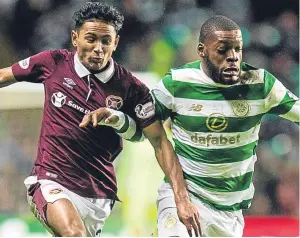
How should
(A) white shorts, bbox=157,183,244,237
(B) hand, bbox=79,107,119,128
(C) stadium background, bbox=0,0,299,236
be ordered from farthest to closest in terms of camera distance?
(C) stadium background, bbox=0,0,299,236
(A) white shorts, bbox=157,183,244,237
(B) hand, bbox=79,107,119,128

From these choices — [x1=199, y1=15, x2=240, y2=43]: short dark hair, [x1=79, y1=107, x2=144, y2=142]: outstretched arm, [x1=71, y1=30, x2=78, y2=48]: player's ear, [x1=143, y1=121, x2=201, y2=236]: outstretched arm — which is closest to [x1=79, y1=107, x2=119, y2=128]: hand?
[x1=79, y1=107, x2=144, y2=142]: outstretched arm

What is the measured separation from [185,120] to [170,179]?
0.17 meters

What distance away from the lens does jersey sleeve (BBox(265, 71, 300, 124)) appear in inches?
79.2

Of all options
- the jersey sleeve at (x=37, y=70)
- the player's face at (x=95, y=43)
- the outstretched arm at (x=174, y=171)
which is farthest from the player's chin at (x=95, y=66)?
the outstretched arm at (x=174, y=171)

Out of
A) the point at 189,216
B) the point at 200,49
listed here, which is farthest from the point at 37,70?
the point at 189,216

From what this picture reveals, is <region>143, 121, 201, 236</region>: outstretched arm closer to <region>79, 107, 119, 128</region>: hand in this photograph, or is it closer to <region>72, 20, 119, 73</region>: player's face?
<region>79, 107, 119, 128</region>: hand

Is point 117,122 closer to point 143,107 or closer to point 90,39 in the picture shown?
point 143,107

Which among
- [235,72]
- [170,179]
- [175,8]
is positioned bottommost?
[170,179]

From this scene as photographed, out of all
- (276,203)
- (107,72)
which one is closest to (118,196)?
(107,72)

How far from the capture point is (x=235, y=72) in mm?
1982

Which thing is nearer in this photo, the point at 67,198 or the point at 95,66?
the point at 67,198

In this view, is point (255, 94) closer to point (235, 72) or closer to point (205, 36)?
point (235, 72)

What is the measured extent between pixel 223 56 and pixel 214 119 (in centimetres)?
18

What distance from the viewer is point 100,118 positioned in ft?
6.30
